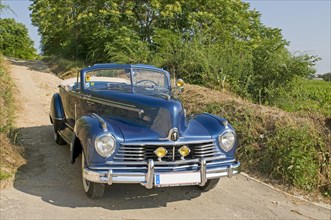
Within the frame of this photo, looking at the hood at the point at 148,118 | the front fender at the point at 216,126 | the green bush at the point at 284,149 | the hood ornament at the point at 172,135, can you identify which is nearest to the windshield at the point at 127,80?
the hood at the point at 148,118

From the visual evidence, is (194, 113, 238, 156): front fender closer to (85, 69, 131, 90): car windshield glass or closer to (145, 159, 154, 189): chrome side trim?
(145, 159, 154, 189): chrome side trim

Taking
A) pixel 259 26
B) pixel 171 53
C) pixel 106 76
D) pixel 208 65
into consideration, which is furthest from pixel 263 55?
pixel 259 26

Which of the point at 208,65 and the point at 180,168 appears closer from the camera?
the point at 180,168

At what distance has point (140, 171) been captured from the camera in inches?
157

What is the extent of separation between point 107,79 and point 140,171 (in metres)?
2.24

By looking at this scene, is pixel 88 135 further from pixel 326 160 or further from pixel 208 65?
pixel 208 65

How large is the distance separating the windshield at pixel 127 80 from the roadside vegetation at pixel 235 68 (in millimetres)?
1970

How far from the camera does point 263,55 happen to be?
10.9m

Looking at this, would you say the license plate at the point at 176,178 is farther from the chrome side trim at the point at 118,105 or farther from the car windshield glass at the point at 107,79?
the car windshield glass at the point at 107,79

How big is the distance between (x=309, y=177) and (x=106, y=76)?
362 cm

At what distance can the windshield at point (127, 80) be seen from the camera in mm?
5398

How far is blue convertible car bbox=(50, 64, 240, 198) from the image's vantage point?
13.1 feet

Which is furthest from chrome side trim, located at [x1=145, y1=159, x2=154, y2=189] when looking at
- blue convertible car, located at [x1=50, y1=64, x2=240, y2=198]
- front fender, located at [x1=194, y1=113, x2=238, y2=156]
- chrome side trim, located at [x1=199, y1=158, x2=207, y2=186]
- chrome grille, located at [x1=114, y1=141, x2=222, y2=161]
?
front fender, located at [x1=194, y1=113, x2=238, y2=156]

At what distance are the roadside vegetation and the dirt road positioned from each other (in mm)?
735
